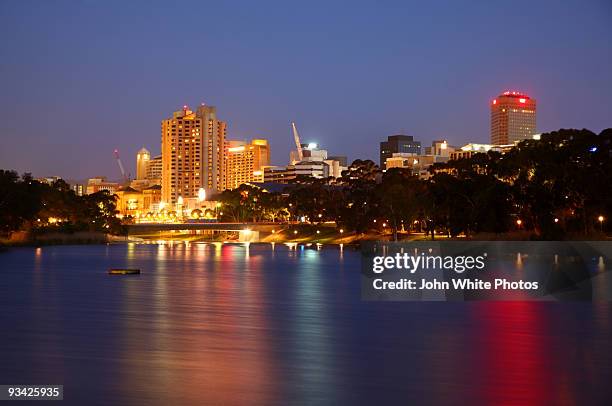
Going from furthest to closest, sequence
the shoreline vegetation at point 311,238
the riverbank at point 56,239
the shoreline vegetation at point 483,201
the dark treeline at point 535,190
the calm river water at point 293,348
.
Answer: the riverbank at point 56,239 < the shoreline vegetation at point 311,238 < the shoreline vegetation at point 483,201 < the dark treeline at point 535,190 < the calm river water at point 293,348

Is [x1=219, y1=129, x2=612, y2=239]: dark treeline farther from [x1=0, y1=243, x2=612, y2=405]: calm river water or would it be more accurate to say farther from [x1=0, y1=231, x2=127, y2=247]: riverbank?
[x1=0, y1=231, x2=127, y2=247]: riverbank

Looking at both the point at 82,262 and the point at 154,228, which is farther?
the point at 154,228

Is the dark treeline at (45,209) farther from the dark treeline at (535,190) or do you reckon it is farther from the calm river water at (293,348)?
the calm river water at (293,348)

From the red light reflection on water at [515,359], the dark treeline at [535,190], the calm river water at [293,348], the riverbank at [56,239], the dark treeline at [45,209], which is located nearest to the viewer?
the red light reflection on water at [515,359]

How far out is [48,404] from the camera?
24.3m

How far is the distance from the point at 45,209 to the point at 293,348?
140363 millimetres

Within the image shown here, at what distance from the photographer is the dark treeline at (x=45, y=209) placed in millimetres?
125463

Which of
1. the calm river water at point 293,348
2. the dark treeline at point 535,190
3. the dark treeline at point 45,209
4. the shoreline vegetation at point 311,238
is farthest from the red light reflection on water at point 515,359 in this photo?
the dark treeline at point 45,209

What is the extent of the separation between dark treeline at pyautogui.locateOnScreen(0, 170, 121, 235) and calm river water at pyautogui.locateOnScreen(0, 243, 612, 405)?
220 ft

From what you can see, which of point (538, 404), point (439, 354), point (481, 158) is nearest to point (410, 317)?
point (439, 354)

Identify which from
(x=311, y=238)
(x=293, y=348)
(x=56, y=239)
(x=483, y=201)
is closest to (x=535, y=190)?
(x=483, y=201)

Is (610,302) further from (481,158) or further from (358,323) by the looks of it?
(481,158)

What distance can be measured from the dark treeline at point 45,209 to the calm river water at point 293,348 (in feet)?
220

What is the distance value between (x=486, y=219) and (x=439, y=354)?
7163 cm
